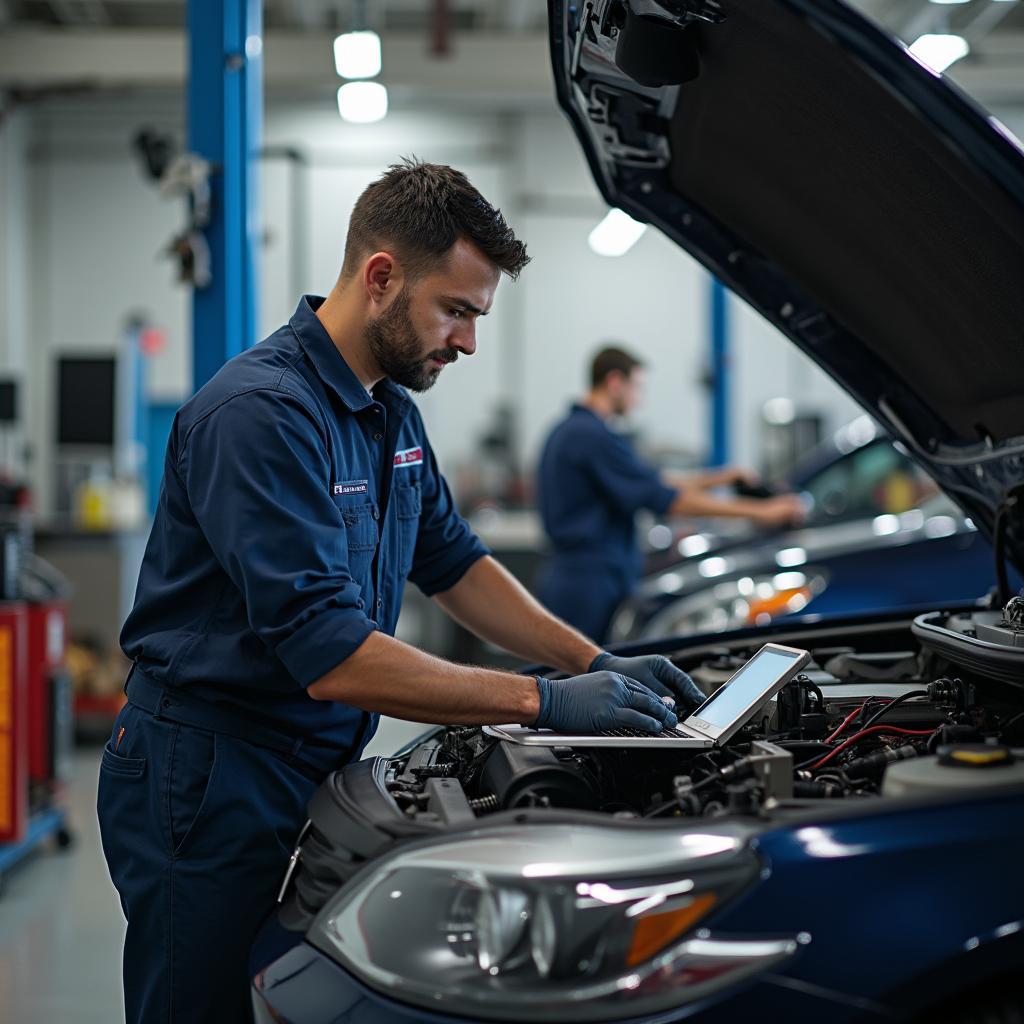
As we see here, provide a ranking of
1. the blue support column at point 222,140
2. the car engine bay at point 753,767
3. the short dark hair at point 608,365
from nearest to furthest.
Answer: the car engine bay at point 753,767 < the blue support column at point 222,140 < the short dark hair at point 608,365

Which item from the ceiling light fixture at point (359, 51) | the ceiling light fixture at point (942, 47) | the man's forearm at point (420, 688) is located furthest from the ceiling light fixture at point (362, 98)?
the man's forearm at point (420, 688)

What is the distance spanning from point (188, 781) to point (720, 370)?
709 cm

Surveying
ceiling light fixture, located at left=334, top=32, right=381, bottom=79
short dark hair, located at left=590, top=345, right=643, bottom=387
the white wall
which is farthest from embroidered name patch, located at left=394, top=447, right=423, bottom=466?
the white wall

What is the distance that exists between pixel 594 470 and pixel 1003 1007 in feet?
12.3

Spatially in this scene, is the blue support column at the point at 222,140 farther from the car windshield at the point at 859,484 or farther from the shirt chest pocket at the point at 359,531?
the car windshield at the point at 859,484

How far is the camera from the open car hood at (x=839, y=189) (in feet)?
4.82

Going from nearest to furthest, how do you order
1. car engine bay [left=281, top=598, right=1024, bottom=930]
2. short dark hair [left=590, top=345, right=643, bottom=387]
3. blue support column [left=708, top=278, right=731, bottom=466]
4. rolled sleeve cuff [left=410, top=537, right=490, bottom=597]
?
car engine bay [left=281, top=598, right=1024, bottom=930] < rolled sleeve cuff [left=410, top=537, right=490, bottom=597] < short dark hair [left=590, top=345, right=643, bottom=387] < blue support column [left=708, top=278, right=731, bottom=466]

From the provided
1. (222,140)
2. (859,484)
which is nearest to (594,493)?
(859,484)

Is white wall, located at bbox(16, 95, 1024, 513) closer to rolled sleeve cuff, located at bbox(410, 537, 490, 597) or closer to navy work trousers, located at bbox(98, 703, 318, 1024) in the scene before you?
rolled sleeve cuff, located at bbox(410, 537, 490, 597)

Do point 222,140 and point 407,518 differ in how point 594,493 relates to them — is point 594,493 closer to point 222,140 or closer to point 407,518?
point 222,140

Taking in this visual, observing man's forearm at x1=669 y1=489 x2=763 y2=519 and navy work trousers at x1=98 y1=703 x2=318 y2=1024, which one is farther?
man's forearm at x1=669 y1=489 x2=763 y2=519

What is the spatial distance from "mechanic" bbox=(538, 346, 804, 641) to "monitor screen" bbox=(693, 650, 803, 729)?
299 centimetres

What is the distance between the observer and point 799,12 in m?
1.44

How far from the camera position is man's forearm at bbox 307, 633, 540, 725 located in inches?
62.0
